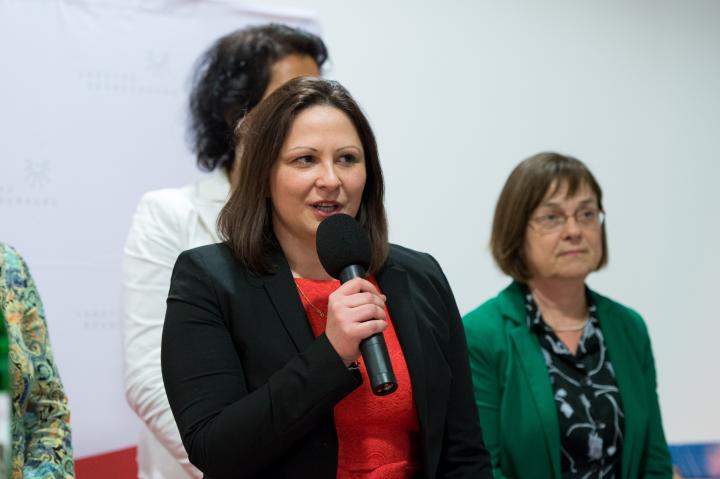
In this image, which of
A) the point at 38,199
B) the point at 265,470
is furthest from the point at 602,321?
the point at 38,199

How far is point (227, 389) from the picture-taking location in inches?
67.0

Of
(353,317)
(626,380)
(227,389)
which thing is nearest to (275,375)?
(227,389)

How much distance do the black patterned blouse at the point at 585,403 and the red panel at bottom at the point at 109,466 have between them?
4.46 ft

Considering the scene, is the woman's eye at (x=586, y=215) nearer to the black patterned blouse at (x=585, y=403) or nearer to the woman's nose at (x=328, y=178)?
the black patterned blouse at (x=585, y=403)

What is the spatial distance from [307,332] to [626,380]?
1478 mm

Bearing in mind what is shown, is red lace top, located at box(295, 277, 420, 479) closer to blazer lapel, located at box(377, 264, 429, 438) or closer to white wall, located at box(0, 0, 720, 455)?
blazer lapel, located at box(377, 264, 429, 438)

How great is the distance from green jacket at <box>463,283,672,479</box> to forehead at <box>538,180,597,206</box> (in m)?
0.32

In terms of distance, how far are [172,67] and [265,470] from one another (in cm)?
197

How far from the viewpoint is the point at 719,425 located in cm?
464

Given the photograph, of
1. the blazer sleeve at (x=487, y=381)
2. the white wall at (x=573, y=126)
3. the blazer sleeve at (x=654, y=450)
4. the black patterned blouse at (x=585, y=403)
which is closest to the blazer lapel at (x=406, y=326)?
the blazer sleeve at (x=487, y=381)

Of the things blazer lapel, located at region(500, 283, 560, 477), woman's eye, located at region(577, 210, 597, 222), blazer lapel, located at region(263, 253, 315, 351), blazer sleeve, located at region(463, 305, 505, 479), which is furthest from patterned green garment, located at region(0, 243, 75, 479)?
woman's eye, located at region(577, 210, 597, 222)

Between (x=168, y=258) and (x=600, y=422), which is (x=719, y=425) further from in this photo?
(x=168, y=258)

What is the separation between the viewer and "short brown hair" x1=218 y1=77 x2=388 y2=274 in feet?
6.22

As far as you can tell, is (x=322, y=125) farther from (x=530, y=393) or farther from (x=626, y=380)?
(x=626, y=380)
